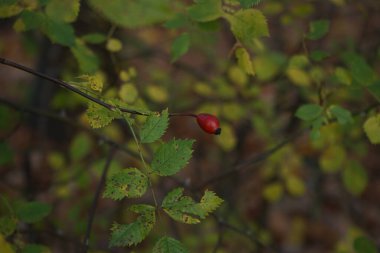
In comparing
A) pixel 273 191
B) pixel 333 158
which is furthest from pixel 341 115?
pixel 273 191

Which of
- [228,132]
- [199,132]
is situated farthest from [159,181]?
[199,132]

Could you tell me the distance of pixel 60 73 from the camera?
274 centimetres

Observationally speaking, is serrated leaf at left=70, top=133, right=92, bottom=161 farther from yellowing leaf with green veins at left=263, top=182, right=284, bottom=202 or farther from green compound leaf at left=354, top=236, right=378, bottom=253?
green compound leaf at left=354, top=236, right=378, bottom=253

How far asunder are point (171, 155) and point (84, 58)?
27.4 inches

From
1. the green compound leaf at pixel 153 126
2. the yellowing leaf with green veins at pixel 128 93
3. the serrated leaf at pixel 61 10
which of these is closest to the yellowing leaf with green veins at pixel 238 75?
the yellowing leaf with green veins at pixel 128 93

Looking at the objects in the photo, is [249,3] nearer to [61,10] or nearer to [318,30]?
[318,30]

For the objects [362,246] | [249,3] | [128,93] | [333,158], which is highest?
[249,3]

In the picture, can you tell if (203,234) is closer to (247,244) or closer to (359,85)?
(247,244)

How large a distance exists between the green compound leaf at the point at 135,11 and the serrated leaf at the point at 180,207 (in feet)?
2.98

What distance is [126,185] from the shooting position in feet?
3.68

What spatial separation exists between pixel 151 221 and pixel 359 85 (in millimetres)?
908

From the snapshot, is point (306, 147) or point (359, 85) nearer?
point (359, 85)

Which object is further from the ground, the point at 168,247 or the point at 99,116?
the point at 99,116

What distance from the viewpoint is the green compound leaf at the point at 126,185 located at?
3.63 ft
